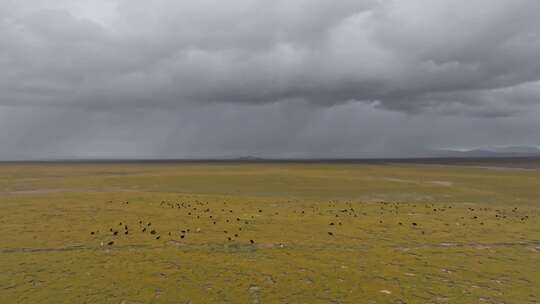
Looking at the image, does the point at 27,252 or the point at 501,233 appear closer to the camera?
the point at 27,252

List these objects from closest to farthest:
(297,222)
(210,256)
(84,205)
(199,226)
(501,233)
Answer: (210,256)
(501,233)
(199,226)
(297,222)
(84,205)

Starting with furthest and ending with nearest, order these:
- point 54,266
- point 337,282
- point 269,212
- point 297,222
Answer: point 269,212 < point 297,222 < point 54,266 < point 337,282

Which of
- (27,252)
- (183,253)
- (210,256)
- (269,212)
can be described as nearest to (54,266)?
(27,252)

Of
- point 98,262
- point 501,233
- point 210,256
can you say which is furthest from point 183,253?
point 501,233

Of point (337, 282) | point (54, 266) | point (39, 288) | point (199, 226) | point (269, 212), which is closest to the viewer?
point (39, 288)

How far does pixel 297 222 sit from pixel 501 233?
11060 millimetres

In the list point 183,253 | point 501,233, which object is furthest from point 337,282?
Answer: point 501,233

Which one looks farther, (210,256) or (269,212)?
(269,212)

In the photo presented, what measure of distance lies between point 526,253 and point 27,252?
21155 millimetres

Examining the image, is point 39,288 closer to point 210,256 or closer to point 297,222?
point 210,256

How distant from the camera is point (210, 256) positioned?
12.8 meters

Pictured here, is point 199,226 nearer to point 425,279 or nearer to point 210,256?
point 210,256

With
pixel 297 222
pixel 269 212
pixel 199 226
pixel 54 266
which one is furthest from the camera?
pixel 269 212

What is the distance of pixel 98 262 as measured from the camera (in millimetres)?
11945
